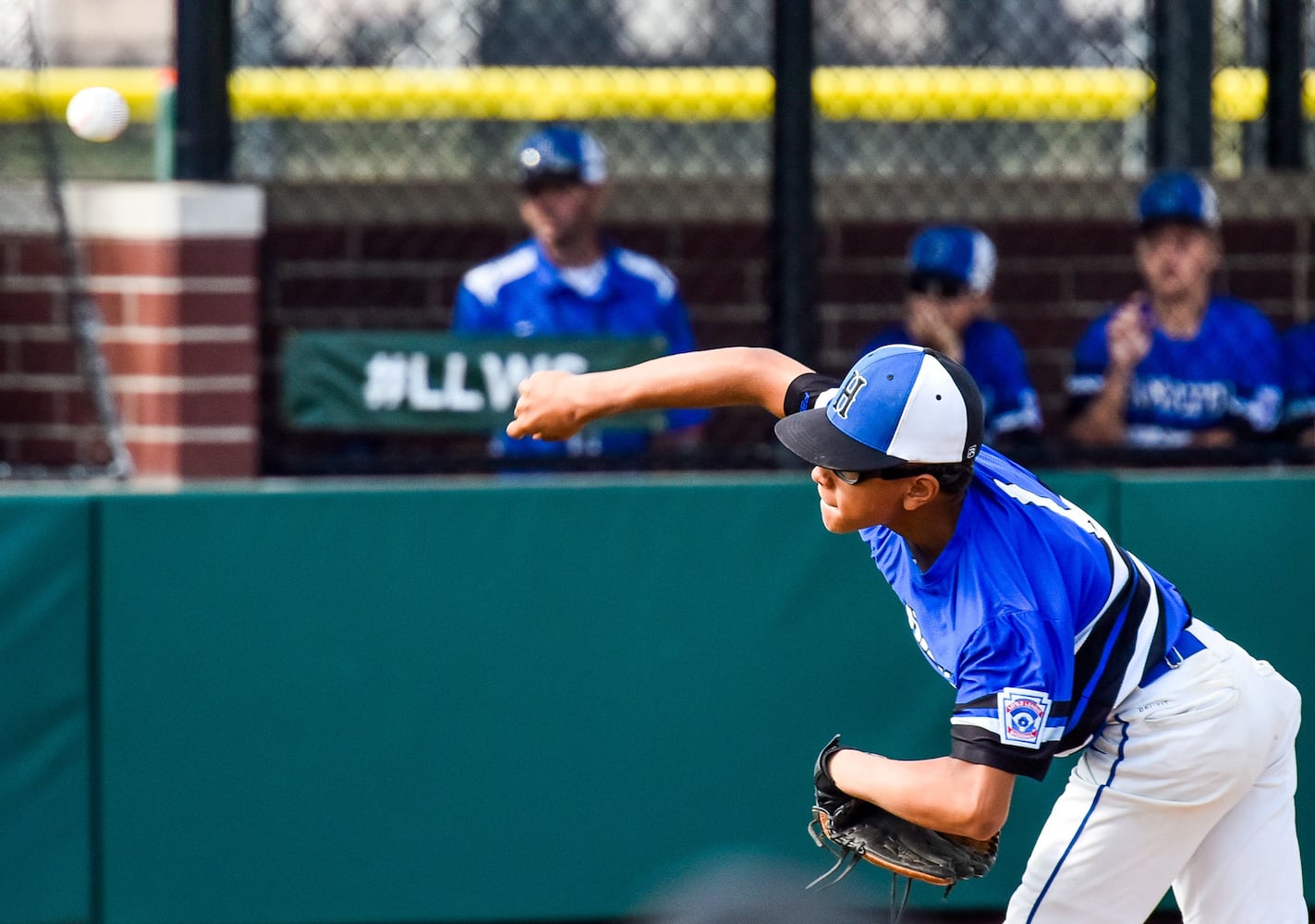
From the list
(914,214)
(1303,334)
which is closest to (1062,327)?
(914,214)

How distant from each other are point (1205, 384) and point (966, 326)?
2.50 ft

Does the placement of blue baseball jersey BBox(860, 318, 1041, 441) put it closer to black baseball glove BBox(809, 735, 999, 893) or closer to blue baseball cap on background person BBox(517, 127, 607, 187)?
blue baseball cap on background person BBox(517, 127, 607, 187)

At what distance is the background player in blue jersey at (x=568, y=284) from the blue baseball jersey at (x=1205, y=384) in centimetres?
145

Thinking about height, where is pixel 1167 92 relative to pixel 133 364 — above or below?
above

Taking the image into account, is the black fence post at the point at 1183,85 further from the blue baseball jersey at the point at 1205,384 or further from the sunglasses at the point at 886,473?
the sunglasses at the point at 886,473

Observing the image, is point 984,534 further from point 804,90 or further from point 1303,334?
point 1303,334

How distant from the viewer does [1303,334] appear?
5895 mm

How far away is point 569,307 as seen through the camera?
17.8 ft

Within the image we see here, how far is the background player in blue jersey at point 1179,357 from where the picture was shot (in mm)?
5566

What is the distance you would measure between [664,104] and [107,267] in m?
3.78

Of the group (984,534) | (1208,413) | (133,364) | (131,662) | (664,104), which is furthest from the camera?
(664,104)

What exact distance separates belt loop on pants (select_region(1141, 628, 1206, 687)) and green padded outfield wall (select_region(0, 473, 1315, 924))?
145cm

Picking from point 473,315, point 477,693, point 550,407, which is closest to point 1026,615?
point 550,407

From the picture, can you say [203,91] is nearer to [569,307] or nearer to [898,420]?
[569,307]
